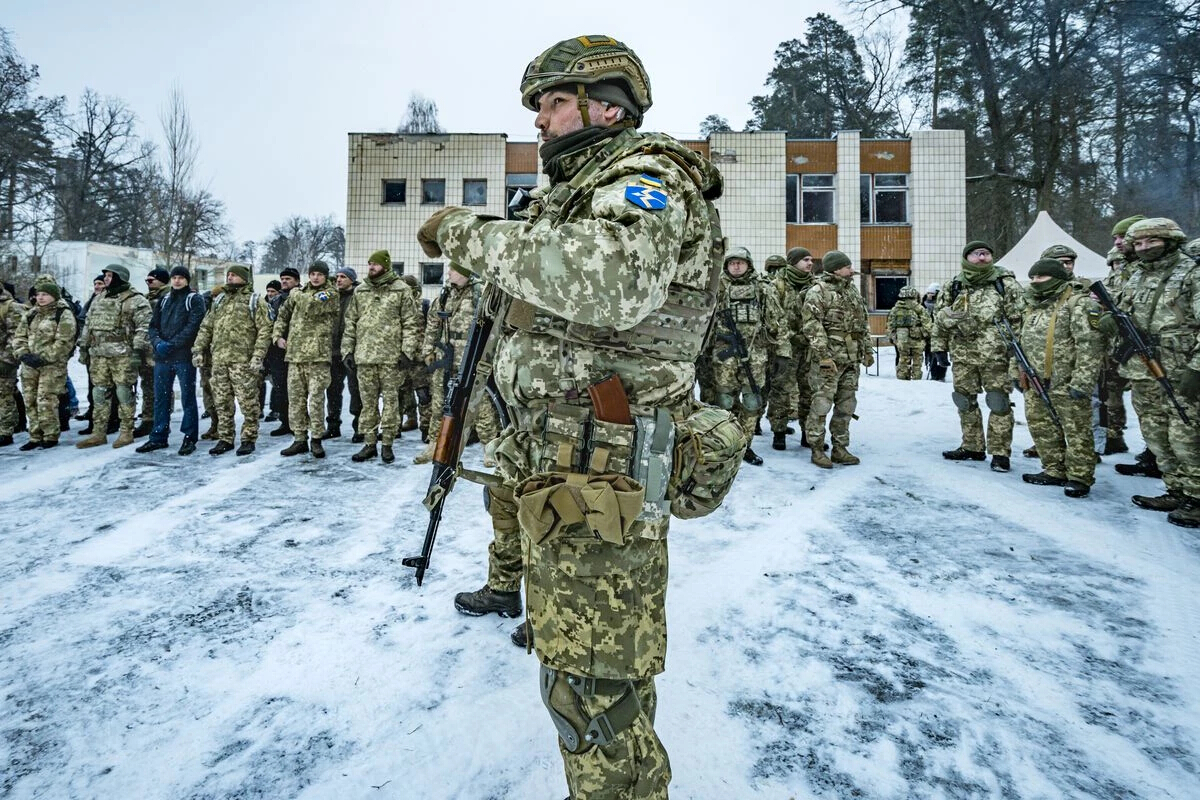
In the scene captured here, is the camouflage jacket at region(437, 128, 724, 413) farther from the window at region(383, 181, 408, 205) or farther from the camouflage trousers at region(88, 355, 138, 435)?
the window at region(383, 181, 408, 205)

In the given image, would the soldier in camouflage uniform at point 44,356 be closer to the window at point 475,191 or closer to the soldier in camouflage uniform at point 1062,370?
the soldier in camouflage uniform at point 1062,370

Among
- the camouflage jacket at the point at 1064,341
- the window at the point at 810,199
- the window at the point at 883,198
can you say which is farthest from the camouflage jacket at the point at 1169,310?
the window at the point at 883,198

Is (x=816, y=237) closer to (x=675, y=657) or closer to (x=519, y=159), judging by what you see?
(x=519, y=159)

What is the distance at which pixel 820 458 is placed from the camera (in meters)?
6.45

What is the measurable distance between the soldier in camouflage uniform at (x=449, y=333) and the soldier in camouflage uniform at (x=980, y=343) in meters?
5.01

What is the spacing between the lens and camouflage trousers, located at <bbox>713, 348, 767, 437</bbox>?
668 cm

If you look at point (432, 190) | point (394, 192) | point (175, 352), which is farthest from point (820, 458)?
point (394, 192)

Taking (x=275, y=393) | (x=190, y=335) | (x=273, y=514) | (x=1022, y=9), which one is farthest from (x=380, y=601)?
(x=1022, y=9)

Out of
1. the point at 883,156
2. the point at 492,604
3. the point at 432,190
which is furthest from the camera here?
the point at 432,190

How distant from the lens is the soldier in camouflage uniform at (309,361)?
6746 millimetres

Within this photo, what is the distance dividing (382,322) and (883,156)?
18539mm

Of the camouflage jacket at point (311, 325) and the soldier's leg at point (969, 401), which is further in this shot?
the camouflage jacket at point (311, 325)

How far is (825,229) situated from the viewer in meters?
19.6

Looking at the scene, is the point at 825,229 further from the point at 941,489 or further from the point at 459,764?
the point at 459,764
